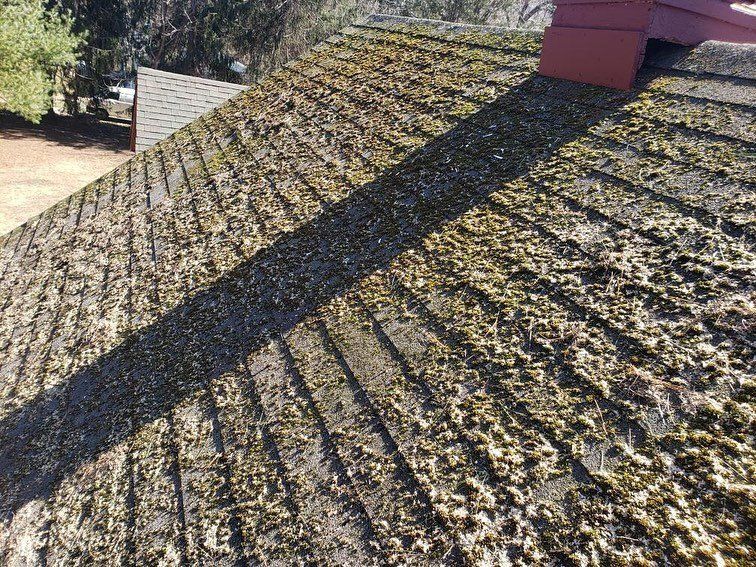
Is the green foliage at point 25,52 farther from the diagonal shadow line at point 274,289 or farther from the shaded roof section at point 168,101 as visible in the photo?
the diagonal shadow line at point 274,289

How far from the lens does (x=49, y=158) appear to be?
21.4m

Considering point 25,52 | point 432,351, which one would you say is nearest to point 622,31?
point 432,351

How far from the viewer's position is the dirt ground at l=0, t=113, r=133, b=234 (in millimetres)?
16781

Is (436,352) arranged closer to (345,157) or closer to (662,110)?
(662,110)

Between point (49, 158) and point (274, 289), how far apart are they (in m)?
23.6

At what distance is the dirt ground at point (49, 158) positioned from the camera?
16.8 metres

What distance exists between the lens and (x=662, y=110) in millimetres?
2746

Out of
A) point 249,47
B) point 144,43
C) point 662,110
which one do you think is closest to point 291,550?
point 662,110

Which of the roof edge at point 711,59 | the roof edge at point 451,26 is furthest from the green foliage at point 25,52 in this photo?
the roof edge at point 711,59

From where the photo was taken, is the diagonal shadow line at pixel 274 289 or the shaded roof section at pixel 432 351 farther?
the diagonal shadow line at pixel 274 289

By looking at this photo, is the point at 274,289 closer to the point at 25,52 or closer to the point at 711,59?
the point at 711,59

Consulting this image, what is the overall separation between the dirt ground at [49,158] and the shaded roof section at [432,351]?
14.1m

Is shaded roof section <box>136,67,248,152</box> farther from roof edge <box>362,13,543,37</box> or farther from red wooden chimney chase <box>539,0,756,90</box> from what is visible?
red wooden chimney chase <box>539,0,756,90</box>

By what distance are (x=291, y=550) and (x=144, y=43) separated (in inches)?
1262
